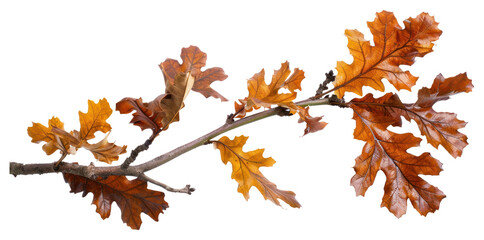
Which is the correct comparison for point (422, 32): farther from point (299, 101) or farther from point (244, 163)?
point (244, 163)

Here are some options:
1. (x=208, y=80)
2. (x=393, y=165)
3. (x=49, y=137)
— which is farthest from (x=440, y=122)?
(x=49, y=137)

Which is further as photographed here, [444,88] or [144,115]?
[444,88]

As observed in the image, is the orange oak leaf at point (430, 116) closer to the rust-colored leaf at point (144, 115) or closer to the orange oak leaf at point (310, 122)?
the orange oak leaf at point (310, 122)

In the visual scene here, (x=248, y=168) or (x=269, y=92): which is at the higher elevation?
(x=269, y=92)

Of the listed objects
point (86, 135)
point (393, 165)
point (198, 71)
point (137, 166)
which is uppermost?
point (198, 71)

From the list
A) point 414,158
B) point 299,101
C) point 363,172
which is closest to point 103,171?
point 299,101

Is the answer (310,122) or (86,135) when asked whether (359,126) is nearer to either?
(310,122)
